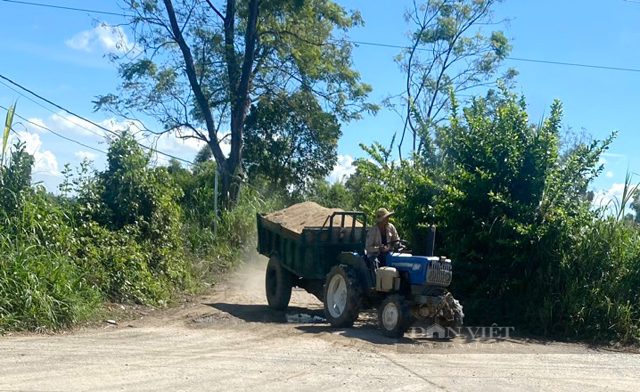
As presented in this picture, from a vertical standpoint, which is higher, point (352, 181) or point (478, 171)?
point (352, 181)

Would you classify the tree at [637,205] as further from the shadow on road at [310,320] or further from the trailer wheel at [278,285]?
the trailer wheel at [278,285]

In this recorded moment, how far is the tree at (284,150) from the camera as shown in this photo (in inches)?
1163

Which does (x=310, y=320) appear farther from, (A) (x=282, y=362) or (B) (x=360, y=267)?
(A) (x=282, y=362)

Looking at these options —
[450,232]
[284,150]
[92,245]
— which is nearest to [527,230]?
[450,232]

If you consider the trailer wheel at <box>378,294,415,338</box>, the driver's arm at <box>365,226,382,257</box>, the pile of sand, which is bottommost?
the trailer wheel at <box>378,294,415,338</box>

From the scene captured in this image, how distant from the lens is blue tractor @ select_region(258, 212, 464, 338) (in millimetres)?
10977

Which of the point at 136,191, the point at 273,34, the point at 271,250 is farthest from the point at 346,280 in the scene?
the point at 273,34

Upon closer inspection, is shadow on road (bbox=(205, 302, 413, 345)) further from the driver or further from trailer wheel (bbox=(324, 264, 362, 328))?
the driver

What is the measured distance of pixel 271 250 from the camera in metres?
14.9

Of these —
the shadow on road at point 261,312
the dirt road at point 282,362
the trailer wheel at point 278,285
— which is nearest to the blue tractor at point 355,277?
the trailer wheel at point 278,285

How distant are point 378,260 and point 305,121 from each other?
16.4 meters

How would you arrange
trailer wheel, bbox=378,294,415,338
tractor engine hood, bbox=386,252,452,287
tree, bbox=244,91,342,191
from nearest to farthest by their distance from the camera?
trailer wheel, bbox=378,294,415,338, tractor engine hood, bbox=386,252,452,287, tree, bbox=244,91,342,191

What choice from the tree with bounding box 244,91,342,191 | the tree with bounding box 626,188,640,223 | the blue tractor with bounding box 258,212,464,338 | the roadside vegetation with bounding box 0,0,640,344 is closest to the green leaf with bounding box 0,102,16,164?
the roadside vegetation with bounding box 0,0,640,344

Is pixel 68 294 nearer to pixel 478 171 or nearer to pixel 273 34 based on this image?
pixel 478 171
